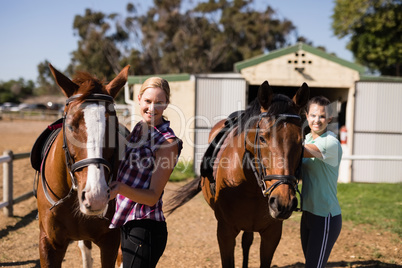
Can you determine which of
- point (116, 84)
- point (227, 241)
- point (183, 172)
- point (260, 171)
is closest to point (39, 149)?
point (116, 84)

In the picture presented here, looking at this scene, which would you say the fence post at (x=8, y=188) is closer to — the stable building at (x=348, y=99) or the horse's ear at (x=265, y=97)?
the stable building at (x=348, y=99)

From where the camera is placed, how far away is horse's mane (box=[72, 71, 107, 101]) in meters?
2.04

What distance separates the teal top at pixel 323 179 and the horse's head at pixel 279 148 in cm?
34

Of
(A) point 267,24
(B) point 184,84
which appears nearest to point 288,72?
(B) point 184,84

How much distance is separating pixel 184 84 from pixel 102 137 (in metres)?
8.99

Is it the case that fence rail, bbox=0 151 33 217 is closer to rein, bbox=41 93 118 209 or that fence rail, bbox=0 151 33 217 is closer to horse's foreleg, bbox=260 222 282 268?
rein, bbox=41 93 118 209

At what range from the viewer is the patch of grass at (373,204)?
5.88 m

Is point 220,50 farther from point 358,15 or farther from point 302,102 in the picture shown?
point 302,102

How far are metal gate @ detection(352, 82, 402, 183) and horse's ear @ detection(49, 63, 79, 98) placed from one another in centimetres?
930

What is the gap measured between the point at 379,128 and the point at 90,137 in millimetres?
9817

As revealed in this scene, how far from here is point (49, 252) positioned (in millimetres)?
2443

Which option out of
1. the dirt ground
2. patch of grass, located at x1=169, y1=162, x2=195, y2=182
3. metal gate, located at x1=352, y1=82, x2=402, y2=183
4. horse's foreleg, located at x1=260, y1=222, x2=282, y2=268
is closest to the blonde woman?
horse's foreleg, located at x1=260, y1=222, x2=282, y2=268

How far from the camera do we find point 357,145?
9906mm

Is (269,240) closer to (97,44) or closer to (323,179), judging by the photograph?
(323,179)
